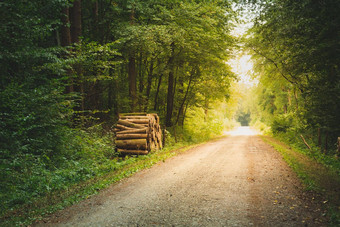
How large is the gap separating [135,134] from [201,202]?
649cm

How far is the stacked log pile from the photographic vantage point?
35.3 feet

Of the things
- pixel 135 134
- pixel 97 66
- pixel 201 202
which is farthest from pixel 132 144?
pixel 201 202

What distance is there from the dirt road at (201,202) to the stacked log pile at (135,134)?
3196mm

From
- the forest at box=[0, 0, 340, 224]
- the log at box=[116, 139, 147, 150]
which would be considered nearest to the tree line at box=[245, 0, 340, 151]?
the forest at box=[0, 0, 340, 224]

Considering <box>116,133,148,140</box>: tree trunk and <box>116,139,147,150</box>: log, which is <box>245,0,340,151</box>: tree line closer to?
<box>116,133,148,140</box>: tree trunk

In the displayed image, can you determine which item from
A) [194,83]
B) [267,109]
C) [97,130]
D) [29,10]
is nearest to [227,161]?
[97,130]

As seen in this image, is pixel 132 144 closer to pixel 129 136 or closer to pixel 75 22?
pixel 129 136

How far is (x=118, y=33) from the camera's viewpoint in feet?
41.7

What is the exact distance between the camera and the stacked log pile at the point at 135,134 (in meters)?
10.8

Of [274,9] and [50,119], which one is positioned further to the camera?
[274,9]

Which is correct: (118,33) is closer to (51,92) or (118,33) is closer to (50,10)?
(50,10)

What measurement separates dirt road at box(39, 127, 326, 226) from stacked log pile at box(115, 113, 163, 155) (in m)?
3.20

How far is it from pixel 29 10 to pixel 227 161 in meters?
10.2

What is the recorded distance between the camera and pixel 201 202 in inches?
196
